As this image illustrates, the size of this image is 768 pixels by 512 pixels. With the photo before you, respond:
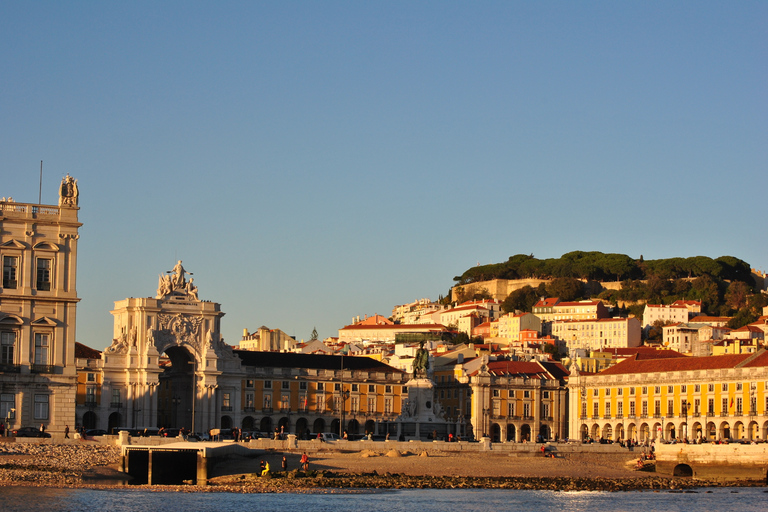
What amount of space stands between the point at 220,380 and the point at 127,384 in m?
7.02

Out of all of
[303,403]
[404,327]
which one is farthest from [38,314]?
[404,327]

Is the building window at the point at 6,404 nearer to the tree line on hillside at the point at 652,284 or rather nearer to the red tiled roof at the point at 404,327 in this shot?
the red tiled roof at the point at 404,327

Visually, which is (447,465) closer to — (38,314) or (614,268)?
(38,314)

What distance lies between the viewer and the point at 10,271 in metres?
59.3

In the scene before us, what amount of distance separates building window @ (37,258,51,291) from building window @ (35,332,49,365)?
6.51ft

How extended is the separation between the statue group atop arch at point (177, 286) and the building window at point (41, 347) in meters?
30.4

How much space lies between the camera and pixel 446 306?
193 metres

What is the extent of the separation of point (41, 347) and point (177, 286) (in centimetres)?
3133

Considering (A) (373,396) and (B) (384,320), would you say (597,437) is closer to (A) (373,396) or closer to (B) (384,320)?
(A) (373,396)

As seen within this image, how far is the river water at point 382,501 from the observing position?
4528 cm

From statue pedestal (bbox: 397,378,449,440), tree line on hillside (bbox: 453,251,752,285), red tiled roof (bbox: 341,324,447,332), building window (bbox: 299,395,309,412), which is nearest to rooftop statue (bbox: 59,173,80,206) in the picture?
statue pedestal (bbox: 397,378,449,440)

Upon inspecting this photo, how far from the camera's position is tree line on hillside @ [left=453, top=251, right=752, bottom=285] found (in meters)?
173

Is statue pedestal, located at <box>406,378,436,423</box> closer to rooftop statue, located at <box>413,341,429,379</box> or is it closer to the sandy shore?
rooftop statue, located at <box>413,341,429,379</box>

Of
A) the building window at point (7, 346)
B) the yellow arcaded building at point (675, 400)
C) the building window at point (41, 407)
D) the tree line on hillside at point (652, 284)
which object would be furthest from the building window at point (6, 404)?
the tree line on hillside at point (652, 284)
